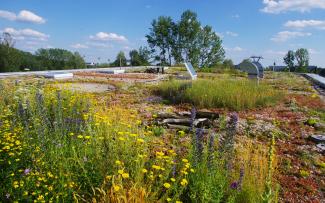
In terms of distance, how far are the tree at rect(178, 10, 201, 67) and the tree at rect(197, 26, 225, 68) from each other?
0.70 metres

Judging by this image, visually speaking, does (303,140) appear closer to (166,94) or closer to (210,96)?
(210,96)

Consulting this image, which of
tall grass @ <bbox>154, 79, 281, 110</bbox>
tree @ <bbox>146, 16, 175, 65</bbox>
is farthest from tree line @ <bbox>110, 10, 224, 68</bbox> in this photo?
tall grass @ <bbox>154, 79, 281, 110</bbox>

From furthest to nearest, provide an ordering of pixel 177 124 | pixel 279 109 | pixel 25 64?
pixel 25 64 → pixel 279 109 → pixel 177 124

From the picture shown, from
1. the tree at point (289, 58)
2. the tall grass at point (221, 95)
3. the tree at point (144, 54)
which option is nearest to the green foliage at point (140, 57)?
the tree at point (144, 54)

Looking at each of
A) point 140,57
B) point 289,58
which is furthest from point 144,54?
point 289,58

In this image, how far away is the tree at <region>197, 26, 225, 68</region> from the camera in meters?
43.0

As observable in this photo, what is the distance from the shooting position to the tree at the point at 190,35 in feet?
139

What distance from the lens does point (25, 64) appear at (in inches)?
1236

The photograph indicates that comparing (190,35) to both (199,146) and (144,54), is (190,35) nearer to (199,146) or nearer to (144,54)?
(144,54)

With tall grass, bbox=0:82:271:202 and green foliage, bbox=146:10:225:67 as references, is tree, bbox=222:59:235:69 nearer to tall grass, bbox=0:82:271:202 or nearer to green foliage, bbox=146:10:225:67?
green foliage, bbox=146:10:225:67

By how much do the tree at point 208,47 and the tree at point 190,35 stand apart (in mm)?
696

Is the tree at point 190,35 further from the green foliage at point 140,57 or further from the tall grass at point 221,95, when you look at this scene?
the tall grass at point 221,95

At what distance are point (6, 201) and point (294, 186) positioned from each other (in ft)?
9.91

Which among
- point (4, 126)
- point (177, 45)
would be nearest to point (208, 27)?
point (177, 45)
